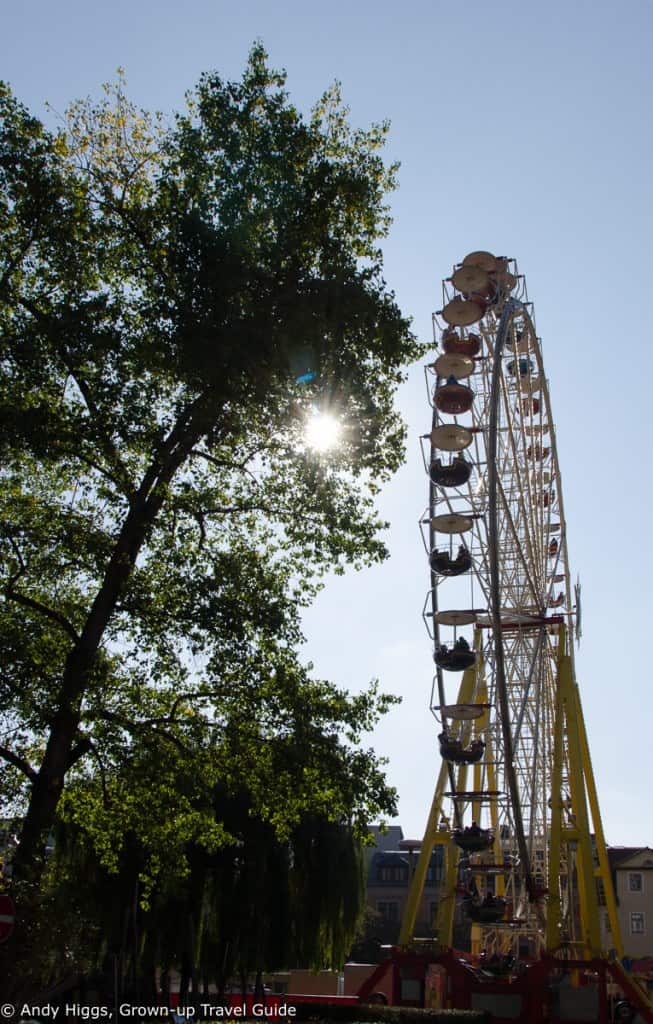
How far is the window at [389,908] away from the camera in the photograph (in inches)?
2781

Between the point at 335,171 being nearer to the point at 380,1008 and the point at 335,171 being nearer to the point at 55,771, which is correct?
the point at 55,771

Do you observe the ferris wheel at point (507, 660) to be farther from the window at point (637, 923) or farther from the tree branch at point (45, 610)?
the window at point (637, 923)

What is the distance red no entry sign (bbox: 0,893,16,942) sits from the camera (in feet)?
27.2

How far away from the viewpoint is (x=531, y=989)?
19719 mm

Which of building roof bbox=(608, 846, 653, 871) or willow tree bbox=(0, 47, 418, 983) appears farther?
A: building roof bbox=(608, 846, 653, 871)

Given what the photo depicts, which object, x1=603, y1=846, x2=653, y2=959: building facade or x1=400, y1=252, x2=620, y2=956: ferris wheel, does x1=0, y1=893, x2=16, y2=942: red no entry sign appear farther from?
x1=603, y1=846, x2=653, y2=959: building facade

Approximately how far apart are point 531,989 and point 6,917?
14490mm

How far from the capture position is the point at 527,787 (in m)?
24.9

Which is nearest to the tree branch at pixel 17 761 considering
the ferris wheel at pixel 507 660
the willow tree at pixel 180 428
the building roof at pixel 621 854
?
the willow tree at pixel 180 428

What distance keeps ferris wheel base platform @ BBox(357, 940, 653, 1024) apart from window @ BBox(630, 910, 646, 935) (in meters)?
33.9

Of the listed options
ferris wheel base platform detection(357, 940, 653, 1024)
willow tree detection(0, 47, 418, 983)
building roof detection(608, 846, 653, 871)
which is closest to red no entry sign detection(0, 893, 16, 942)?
willow tree detection(0, 47, 418, 983)

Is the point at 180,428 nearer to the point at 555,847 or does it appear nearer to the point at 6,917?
the point at 6,917

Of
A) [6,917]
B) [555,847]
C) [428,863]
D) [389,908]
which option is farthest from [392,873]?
[6,917]

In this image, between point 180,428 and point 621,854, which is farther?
point 621,854
